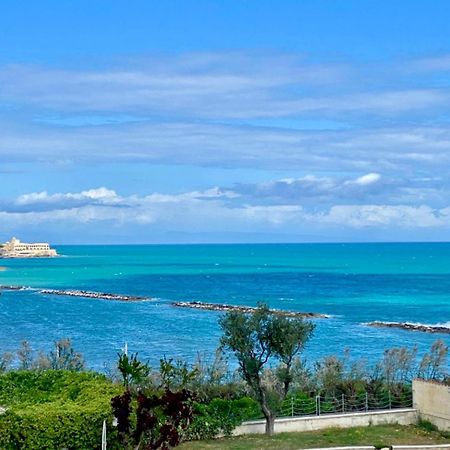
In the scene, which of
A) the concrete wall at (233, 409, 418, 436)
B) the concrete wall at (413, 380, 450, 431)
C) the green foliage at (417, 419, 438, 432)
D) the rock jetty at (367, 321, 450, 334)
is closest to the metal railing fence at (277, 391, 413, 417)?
the concrete wall at (233, 409, 418, 436)

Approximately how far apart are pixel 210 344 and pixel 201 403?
29.6m

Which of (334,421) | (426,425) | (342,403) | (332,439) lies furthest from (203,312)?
(332,439)

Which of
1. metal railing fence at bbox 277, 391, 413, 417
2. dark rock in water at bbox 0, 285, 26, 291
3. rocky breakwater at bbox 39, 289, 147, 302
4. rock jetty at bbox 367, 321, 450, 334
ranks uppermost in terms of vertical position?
dark rock in water at bbox 0, 285, 26, 291

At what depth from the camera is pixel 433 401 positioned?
950 inches

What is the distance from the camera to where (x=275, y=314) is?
23047 millimetres

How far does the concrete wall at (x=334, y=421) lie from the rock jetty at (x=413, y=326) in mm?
38268

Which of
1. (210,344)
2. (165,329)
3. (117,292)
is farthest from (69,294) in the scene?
(210,344)

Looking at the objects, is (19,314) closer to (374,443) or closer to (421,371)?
(421,371)

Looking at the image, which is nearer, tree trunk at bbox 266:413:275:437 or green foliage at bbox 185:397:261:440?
green foliage at bbox 185:397:261:440

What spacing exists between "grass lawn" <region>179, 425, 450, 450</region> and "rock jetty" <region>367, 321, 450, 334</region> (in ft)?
129

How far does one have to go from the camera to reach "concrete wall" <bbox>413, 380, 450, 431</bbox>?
23.7m

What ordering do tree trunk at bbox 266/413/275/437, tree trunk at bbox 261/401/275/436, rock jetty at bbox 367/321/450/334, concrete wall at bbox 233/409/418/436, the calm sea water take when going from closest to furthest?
tree trunk at bbox 261/401/275/436 → tree trunk at bbox 266/413/275/437 → concrete wall at bbox 233/409/418/436 → the calm sea water → rock jetty at bbox 367/321/450/334

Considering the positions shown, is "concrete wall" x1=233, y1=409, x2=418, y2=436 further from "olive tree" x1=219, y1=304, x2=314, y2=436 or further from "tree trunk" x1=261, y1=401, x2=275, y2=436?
"olive tree" x1=219, y1=304, x2=314, y2=436

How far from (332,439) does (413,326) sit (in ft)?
142
